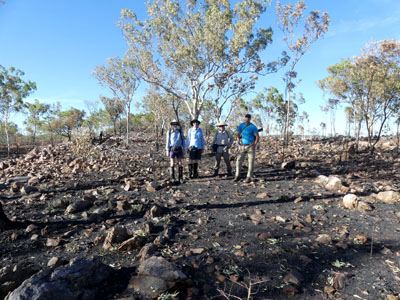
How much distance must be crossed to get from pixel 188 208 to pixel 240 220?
1.05 m

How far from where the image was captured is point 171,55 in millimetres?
12594

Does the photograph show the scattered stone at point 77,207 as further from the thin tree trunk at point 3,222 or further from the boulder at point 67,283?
the boulder at point 67,283

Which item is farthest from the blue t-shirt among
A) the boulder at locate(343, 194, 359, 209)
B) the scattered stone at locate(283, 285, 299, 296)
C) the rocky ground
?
the scattered stone at locate(283, 285, 299, 296)

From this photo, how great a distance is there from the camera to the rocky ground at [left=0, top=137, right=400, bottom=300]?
2.22 m

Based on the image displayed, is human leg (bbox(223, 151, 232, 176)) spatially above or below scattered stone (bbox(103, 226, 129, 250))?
above

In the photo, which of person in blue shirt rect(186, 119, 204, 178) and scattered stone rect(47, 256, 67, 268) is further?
person in blue shirt rect(186, 119, 204, 178)

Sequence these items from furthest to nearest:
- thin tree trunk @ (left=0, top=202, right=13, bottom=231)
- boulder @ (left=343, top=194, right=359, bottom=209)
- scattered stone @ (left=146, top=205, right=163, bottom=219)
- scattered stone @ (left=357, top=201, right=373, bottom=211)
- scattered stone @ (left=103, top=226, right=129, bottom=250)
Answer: boulder @ (left=343, top=194, right=359, bottom=209)
scattered stone @ (left=357, top=201, right=373, bottom=211)
scattered stone @ (left=146, top=205, right=163, bottom=219)
thin tree trunk @ (left=0, top=202, right=13, bottom=231)
scattered stone @ (left=103, top=226, right=129, bottom=250)

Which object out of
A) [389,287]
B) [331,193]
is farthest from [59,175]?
[389,287]

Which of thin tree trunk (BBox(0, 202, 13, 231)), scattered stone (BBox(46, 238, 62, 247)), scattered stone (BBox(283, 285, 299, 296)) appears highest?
thin tree trunk (BBox(0, 202, 13, 231))

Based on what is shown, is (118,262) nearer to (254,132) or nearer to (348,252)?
(348,252)

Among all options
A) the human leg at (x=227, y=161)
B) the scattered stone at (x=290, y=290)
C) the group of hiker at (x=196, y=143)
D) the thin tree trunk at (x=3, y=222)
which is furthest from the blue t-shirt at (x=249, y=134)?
the thin tree trunk at (x=3, y=222)

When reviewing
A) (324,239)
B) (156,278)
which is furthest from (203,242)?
(324,239)

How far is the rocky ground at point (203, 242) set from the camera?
7.27 ft

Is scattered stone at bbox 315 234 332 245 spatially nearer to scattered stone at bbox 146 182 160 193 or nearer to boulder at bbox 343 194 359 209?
boulder at bbox 343 194 359 209
